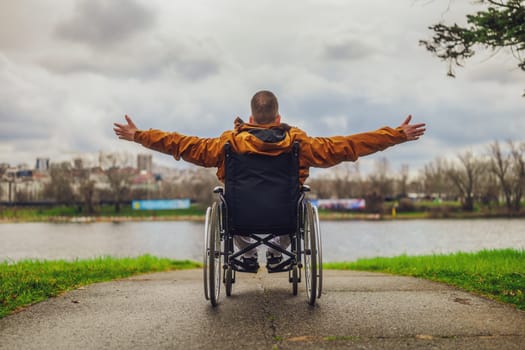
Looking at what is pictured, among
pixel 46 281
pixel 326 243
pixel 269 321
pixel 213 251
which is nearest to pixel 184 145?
pixel 213 251

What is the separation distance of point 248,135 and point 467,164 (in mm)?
76969

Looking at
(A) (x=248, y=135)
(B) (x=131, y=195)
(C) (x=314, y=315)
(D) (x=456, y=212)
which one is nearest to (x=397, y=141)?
(A) (x=248, y=135)

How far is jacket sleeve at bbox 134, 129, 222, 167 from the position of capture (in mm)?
3961

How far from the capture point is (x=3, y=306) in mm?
4012

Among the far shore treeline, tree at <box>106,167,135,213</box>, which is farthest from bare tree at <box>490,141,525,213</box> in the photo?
tree at <box>106,167,135,213</box>

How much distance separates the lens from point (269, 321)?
11.1ft

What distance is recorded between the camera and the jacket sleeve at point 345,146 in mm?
3967

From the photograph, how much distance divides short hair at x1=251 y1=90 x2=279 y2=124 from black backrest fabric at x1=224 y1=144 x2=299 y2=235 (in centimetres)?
37

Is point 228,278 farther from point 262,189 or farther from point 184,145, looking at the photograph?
point 184,145

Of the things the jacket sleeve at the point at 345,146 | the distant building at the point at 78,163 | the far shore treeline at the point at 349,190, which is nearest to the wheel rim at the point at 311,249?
the jacket sleeve at the point at 345,146

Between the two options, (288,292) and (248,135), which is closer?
(248,135)

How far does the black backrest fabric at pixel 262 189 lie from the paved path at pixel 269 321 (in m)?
0.66

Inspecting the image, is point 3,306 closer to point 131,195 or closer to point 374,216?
point 374,216

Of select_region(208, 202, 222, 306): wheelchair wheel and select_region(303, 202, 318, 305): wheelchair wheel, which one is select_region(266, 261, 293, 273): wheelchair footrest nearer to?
select_region(303, 202, 318, 305): wheelchair wheel
